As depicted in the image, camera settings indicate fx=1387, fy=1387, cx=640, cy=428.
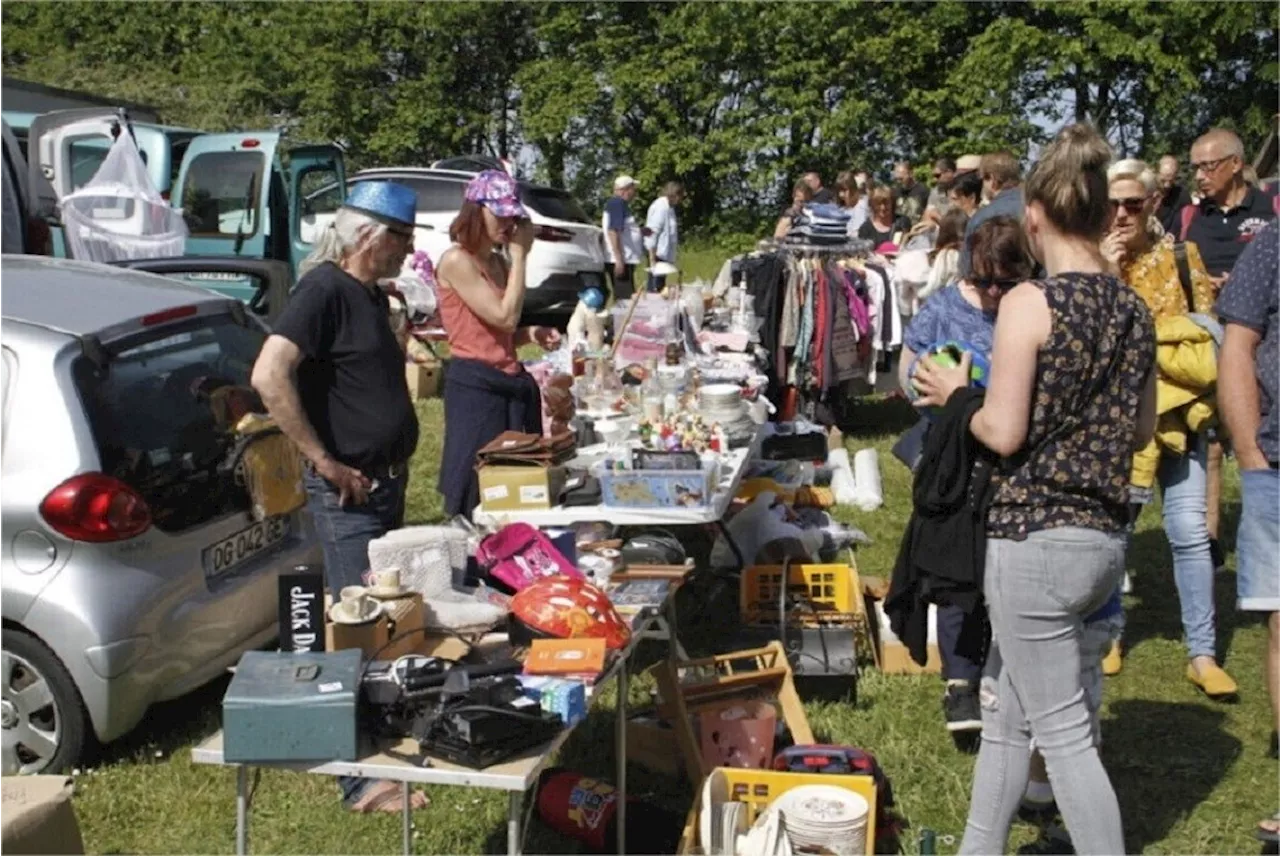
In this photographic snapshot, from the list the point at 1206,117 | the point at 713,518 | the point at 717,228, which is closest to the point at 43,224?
the point at 713,518

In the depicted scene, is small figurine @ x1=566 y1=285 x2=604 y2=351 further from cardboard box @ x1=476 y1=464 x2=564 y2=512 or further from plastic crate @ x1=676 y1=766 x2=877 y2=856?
plastic crate @ x1=676 y1=766 x2=877 y2=856

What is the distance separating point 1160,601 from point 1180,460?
53.1 inches

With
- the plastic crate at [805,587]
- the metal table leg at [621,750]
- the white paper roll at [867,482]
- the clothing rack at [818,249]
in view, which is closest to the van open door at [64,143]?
A: the clothing rack at [818,249]

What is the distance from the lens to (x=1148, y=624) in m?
5.61

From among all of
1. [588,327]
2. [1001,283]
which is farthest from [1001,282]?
[588,327]

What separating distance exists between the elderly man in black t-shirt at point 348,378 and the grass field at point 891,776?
191mm

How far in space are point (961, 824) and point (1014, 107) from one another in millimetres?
18599

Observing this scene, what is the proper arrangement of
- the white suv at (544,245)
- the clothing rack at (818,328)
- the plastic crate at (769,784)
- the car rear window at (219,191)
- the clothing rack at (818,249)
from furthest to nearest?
the white suv at (544,245)
the car rear window at (219,191)
the clothing rack at (818,249)
the clothing rack at (818,328)
the plastic crate at (769,784)

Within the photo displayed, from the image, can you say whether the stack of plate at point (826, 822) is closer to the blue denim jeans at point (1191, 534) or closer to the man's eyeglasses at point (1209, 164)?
the blue denim jeans at point (1191, 534)

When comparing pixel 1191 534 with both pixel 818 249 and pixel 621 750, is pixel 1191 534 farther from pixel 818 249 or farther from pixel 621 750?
pixel 818 249

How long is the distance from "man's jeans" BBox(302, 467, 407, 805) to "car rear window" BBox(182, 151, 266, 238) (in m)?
7.19

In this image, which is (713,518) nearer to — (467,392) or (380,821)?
(467,392)

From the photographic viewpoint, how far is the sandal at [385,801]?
4.01 m

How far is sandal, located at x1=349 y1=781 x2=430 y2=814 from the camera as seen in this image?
4.01 meters
